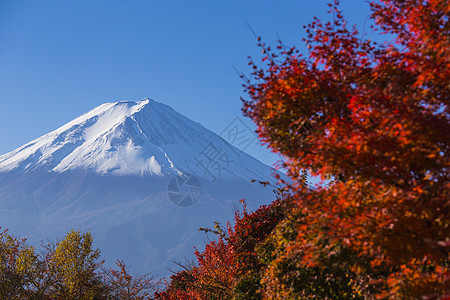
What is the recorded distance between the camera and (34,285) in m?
20.2

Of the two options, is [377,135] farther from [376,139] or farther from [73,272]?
[73,272]

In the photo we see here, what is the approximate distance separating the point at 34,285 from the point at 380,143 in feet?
66.5

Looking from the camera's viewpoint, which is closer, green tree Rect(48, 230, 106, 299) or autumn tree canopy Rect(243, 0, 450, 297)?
autumn tree canopy Rect(243, 0, 450, 297)

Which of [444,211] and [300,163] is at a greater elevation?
[300,163]

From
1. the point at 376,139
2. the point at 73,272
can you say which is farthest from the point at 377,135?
the point at 73,272

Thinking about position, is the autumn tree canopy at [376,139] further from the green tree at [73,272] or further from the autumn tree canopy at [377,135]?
the green tree at [73,272]

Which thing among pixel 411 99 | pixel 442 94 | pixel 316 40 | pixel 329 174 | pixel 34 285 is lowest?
pixel 34 285

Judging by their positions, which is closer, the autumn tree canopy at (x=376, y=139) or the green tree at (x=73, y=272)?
the autumn tree canopy at (x=376, y=139)

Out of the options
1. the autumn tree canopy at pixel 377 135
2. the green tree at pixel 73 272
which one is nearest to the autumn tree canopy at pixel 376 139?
the autumn tree canopy at pixel 377 135

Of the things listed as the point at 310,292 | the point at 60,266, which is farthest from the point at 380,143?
the point at 60,266

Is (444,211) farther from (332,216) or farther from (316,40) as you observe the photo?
(316,40)

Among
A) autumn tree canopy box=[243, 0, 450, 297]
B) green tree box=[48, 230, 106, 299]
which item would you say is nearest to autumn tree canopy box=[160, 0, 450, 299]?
autumn tree canopy box=[243, 0, 450, 297]

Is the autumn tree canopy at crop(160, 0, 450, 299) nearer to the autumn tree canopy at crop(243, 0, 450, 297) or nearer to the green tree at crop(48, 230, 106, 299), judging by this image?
the autumn tree canopy at crop(243, 0, 450, 297)

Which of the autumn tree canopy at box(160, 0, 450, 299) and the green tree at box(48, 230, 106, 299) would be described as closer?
the autumn tree canopy at box(160, 0, 450, 299)
